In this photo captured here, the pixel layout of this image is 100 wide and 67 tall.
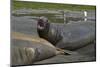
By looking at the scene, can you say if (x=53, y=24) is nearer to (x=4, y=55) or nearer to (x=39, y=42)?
(x=39, y=42)

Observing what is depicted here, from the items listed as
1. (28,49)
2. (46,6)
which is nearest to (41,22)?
(46,6)

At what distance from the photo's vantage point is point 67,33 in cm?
250

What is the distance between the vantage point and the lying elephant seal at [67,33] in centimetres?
239

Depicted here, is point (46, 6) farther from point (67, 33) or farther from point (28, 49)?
point (28, 49)

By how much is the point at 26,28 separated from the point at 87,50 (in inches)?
34.5

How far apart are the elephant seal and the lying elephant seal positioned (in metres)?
0.09

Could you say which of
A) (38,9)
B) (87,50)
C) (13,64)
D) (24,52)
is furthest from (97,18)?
(13,64)

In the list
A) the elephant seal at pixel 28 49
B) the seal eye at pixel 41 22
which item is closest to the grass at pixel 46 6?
the seal eye at pixel 41 22

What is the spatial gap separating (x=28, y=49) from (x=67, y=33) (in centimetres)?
54

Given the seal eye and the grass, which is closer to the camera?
the grass

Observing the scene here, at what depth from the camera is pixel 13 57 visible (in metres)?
2.23

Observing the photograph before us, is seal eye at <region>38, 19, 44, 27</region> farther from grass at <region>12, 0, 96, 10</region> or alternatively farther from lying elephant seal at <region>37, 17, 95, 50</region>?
grass at <region>12, 0, 96, 10</region>

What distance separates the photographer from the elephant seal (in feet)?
7.36

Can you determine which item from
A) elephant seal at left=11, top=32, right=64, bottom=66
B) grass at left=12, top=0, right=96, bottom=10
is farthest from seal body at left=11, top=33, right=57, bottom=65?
grass at left=12, top=0, right=96, bottom=10
